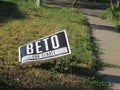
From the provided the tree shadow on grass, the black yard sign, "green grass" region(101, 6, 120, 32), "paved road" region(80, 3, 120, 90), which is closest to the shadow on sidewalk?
"paved road" region(80, 3, 120, 90)

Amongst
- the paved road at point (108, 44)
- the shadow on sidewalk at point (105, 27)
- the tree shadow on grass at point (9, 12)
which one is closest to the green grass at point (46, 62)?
the tree shadow on grass at point (9, 12)

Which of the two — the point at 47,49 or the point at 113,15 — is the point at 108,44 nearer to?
the point at 47,49

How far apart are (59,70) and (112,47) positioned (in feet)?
12.4

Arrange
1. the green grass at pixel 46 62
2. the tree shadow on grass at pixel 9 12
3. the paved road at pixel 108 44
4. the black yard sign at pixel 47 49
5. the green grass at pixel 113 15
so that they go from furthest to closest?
the green grass at pixel 113 15, the tree shadow on grass at pixel 9 12, the paved road at pixel 108 44, the black yard sign at pixel 47 49, the green grass at pixel 46 62

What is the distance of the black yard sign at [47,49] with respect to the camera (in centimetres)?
741

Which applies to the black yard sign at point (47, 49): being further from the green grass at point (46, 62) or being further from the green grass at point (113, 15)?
the green grass at point (113, 15)

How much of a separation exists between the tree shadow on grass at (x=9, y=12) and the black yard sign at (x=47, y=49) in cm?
534

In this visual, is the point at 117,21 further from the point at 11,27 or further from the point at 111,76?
the point at 111,76

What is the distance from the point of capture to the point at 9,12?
14.9 meters

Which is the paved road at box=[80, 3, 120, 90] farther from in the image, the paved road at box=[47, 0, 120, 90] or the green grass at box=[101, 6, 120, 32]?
the green grass at box=[101, 6, 120, 32]

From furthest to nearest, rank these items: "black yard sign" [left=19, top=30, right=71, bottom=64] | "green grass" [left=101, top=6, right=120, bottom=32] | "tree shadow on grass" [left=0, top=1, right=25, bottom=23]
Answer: "green grass" [left=101, top=6, right=120, bottom=32], "tree shadow on grass" [left=0, top=1, right=25, bottom=23], "black yard sign" [left=19, top=30, right=71, bottom=64]

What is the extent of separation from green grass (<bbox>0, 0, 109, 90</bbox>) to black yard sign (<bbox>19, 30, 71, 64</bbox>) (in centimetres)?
28

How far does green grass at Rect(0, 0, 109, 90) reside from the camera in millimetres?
7207

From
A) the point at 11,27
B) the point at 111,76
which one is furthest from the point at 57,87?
the point at 11,27
